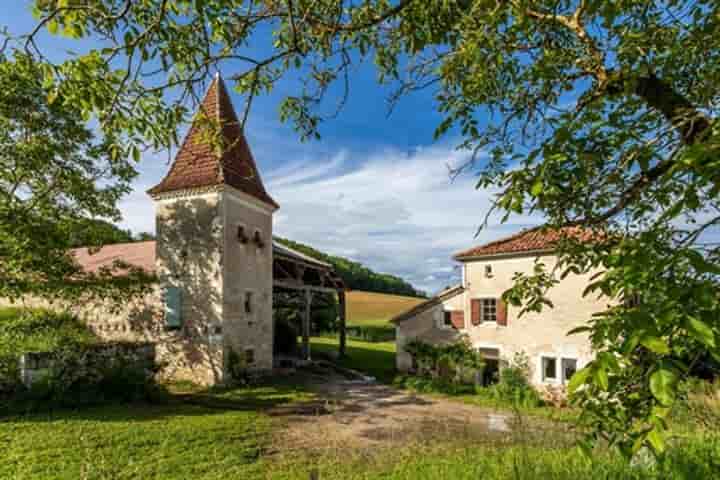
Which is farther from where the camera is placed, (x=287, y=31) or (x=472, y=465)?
(x=472, y=465)

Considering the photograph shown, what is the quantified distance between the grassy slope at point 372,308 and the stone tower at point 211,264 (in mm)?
25409

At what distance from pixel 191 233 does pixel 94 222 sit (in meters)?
3.11

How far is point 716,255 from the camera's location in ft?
7.91

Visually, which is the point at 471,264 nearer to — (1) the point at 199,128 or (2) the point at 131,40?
(1) the point at 199,128

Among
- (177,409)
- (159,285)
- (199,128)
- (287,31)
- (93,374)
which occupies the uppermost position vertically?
(287,31)

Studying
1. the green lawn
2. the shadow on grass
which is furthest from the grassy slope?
the green lawn

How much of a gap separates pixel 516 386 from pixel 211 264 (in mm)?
11229

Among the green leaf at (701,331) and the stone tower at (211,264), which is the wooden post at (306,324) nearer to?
the stone tower at (211,264)

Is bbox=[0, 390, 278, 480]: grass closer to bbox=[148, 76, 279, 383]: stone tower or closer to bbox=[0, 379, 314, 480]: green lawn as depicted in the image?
bbox=[0, 379, 314, 480]: green lawn

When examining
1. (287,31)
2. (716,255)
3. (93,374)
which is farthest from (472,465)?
(93,374)

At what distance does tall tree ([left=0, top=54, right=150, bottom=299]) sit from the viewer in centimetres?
953

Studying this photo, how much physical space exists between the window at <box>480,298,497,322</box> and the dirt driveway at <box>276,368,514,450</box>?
3.79 m

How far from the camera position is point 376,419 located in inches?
396

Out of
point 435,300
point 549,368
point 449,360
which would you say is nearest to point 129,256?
point 435,300
